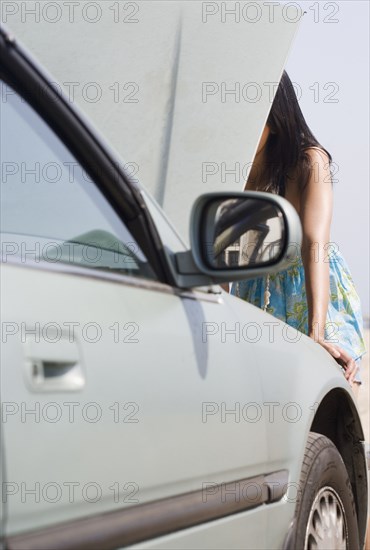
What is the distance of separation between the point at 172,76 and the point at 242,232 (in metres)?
1.53

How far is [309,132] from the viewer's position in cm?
463

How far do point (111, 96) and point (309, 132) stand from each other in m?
1.10

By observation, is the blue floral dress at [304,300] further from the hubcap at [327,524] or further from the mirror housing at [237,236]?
the mirror housing at [237,236]

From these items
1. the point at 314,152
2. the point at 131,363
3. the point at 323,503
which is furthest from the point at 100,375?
the point at 314,152

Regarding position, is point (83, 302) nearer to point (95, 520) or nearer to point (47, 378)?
point (47, 378)

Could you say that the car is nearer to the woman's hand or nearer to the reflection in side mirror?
the reflection in side mirror

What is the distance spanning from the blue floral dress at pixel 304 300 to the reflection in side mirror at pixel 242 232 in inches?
71.8

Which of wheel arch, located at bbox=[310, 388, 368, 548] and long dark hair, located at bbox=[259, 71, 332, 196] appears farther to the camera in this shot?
long dark hair, located at bbox=[259, 71, 332, 196]

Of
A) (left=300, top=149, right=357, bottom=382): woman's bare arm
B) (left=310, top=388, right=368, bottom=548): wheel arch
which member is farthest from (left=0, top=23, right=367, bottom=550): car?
(left=300, top=149, right=357, bottom=382): woman's bare arm

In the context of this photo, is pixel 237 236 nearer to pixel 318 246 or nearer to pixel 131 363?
pixel 131 363

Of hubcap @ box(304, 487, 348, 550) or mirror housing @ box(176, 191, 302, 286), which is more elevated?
mirror housing @ box(176, 191, 302, 286)

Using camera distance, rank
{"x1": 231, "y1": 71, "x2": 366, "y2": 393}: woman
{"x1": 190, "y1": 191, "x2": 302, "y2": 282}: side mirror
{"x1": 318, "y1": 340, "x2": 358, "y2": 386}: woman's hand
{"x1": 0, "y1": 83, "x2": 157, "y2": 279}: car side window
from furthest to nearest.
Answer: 1. {"x1": 231, "y1": 71, "x2": 366, "y2": 393}: woman
2. {"x1": 318, "y1": 340, "x2": 358, "y2": 386}: woman's hand
3. {"x1": 190, "y1": 191, "x2": 302, "y2": 282}: side mirror
4. {"x1": 0, "y1": 83, "x2": 157, "y2": 279}: car side window

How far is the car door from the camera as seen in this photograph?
1904mm

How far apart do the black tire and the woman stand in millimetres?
948
